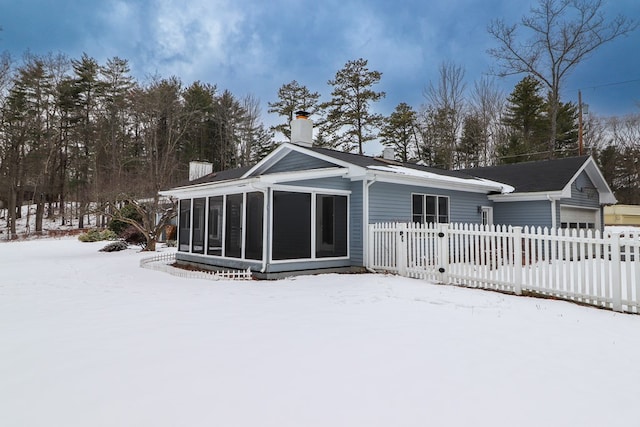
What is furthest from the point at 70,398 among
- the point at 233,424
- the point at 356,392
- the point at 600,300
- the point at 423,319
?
the point at 600,300

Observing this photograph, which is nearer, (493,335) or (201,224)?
(493,335)

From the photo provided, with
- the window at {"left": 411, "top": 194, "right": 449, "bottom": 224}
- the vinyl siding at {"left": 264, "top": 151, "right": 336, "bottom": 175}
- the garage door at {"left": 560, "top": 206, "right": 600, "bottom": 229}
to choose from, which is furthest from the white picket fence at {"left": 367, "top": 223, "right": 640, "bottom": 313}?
the garage door at {"left": 560, "top": 206, "right": 600, "bottom": 229}

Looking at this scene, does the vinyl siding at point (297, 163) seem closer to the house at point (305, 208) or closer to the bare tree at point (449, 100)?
the house at point (305, 208)

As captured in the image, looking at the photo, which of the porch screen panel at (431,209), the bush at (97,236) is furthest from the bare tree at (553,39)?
the bush at (97,236)

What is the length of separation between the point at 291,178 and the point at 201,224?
163 inches

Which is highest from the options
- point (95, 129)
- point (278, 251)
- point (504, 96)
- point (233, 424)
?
point (504, 96)

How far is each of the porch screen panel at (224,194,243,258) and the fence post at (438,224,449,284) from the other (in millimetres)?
4955

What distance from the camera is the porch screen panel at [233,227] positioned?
9.56 metres

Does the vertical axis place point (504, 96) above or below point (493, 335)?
above

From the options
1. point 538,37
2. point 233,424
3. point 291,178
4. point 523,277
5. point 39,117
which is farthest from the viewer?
point 39,117

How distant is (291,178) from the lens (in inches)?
317

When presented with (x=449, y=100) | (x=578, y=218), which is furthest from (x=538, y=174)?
(x=449, y=100)

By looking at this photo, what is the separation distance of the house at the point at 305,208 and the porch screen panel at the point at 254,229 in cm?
2

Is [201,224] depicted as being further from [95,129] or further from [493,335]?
[95,129]
